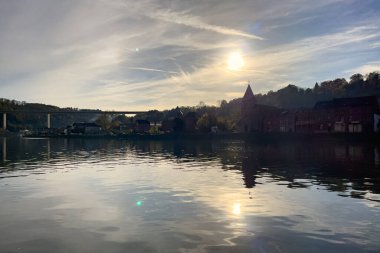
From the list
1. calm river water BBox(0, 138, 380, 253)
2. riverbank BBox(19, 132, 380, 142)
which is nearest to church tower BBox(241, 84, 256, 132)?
riverbank BBox(19, 132, 380, 142)

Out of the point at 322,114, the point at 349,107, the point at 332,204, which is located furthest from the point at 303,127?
the point at 332,204

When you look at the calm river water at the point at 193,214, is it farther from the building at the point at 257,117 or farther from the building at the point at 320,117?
the building at the point at 257,117

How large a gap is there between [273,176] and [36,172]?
78.9 ft

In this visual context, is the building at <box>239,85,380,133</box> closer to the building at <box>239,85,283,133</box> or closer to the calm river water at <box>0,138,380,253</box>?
the building at <box>239,85,283,133</box>

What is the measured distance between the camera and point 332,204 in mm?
20859

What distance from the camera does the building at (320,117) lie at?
114 meters

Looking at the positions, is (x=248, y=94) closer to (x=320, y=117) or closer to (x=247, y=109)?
(x=247, y=109)

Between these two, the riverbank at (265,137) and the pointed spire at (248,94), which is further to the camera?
the pointed spire at (248,94)

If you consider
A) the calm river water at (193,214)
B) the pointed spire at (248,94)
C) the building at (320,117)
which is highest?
the pointed spire at (248,94)

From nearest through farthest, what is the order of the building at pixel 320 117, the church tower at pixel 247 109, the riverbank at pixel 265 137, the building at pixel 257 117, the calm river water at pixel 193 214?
the calm river water at pixel 193 214
the riverbank at pixel 265 137
the building at pixel 320 117
the building at pixel 257 117
the church tower at pixel 247 109

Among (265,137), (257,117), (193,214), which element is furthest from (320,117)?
(193,214)

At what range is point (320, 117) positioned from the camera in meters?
128

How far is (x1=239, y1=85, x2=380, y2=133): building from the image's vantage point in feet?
375

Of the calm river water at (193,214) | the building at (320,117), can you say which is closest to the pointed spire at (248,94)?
the building at (320,117)
